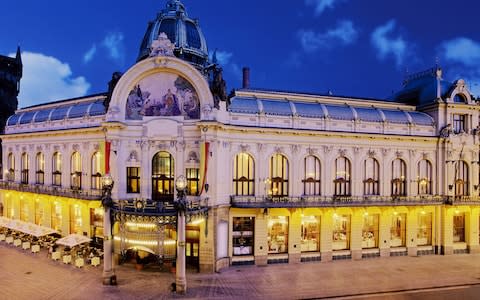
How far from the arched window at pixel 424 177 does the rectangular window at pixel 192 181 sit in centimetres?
2249

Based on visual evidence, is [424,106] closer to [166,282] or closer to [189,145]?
[189,145]

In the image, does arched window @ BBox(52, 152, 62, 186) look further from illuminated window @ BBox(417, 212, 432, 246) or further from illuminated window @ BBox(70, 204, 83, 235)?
illuminated window @ BBox(417, 212, 432, 246)

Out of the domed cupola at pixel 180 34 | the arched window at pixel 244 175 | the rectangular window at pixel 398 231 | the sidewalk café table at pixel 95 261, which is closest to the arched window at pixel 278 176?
the arched window at pixel 244 175

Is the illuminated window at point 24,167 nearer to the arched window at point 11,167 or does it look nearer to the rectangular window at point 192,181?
the arched window at point 11,167

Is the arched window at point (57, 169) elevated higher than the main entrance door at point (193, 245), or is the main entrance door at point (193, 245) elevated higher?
the arched window at point (57, 169)

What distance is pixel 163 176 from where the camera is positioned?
2959 centimetres

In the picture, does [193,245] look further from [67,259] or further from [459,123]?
[459,123]

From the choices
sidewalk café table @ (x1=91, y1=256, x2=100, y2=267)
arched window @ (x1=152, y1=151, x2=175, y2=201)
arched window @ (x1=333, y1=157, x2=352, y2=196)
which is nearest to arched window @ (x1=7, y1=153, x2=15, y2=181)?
sidewalk café table @ (x1=91, y1=256, x2=100, y2=267)

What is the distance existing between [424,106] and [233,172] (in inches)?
871

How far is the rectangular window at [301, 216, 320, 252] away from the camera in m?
31.9

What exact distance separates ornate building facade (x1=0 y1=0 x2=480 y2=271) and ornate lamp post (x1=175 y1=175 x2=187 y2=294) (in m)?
1.18

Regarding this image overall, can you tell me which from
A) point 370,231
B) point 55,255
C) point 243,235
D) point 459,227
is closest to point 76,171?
point 55,255

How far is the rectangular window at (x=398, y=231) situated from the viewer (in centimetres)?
3431

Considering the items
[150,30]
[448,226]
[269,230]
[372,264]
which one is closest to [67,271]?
[269,230]
